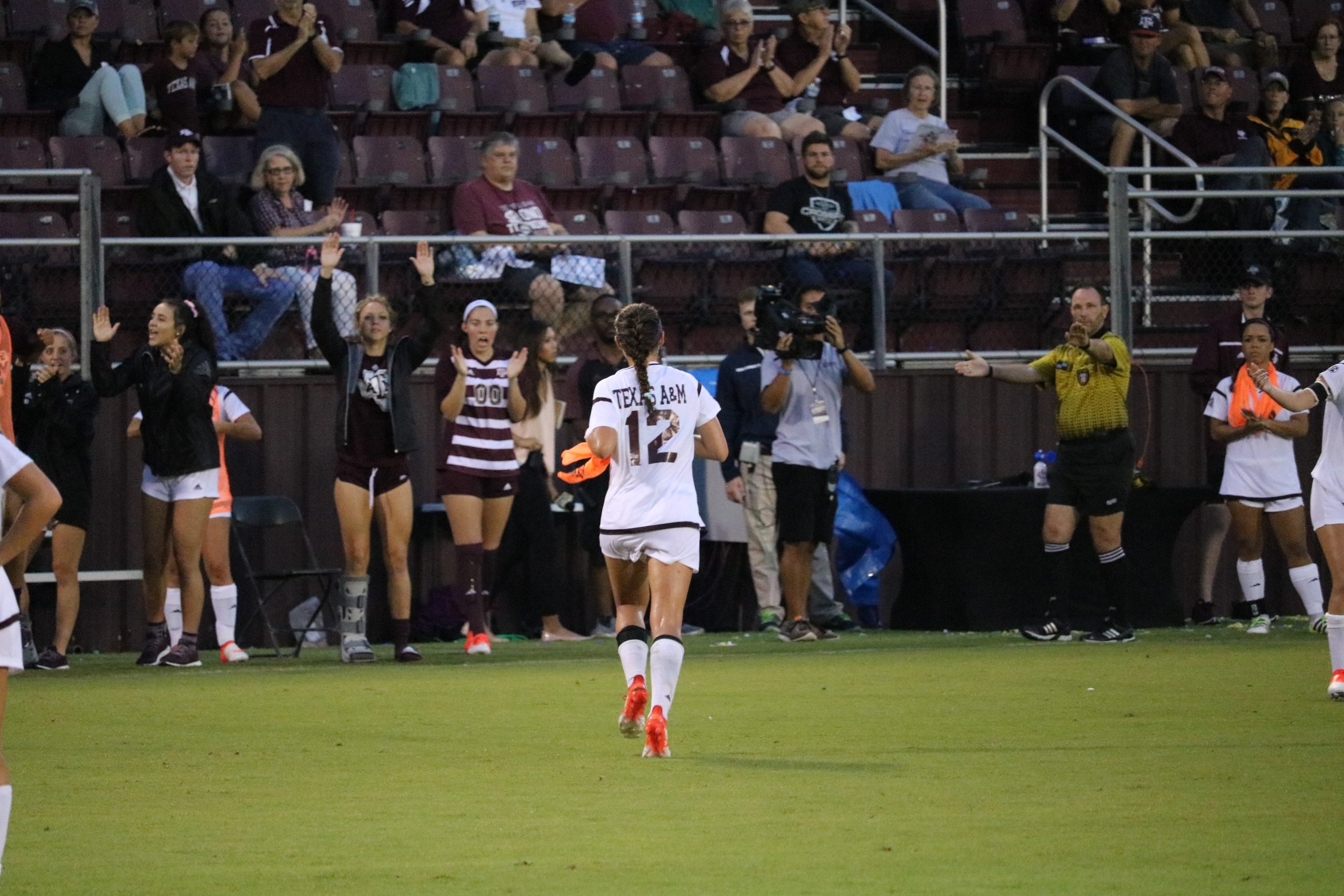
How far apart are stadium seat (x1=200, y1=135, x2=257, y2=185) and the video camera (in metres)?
4.51

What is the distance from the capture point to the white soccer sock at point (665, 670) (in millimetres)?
8750

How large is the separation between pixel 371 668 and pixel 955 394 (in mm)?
5938

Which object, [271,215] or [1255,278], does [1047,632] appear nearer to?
[1255,278]

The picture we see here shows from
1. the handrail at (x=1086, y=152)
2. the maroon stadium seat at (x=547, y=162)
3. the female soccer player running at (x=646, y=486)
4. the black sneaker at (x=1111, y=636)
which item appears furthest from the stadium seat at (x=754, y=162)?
the female soccer player running at (x=646, y=486)

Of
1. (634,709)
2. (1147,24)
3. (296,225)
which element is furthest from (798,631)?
(1147,24)

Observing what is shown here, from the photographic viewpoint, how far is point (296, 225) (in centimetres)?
1577

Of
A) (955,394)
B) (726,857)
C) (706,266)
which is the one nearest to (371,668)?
(706,266)

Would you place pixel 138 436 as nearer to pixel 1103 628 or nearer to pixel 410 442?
pixel 410 442

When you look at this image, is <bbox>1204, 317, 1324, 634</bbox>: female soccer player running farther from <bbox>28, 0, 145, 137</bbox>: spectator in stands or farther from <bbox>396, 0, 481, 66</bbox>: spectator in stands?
<bbox>28, 0, 145, 137</bbox>: spectator in stands

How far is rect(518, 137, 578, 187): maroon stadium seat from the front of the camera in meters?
17.6

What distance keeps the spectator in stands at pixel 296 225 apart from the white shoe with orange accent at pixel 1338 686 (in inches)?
293

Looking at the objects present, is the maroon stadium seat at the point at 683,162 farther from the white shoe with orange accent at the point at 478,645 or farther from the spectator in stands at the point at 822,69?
the white shoe with orange accent at the point at 478,645

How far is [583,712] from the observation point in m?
10.5

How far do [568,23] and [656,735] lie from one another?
11982 mm
